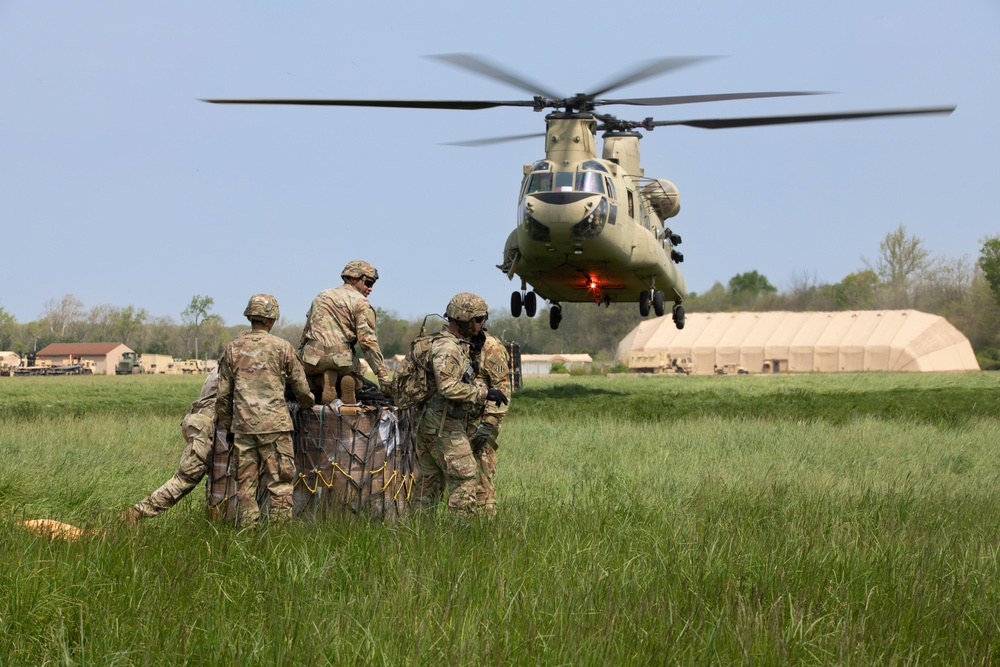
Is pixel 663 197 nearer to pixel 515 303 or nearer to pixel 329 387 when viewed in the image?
pixel 515 303

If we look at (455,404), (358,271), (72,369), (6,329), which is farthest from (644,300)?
(6,329)

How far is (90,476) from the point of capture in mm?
8766

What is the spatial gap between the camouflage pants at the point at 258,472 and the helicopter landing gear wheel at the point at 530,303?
17.1m

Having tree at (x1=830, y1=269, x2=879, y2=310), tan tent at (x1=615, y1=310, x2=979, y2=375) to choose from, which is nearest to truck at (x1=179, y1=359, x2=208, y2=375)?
tan tent at (x1=615, y1=310, x2=979, y2=375)

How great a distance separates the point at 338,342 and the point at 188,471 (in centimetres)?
146

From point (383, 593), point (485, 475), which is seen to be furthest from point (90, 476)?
point (383, 593)

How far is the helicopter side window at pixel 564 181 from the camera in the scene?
19.3 metres

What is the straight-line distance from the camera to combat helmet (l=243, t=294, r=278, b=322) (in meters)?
6.86

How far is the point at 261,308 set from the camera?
6883mm

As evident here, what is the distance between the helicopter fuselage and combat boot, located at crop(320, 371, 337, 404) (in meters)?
12.0

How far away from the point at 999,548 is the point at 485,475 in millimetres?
3303

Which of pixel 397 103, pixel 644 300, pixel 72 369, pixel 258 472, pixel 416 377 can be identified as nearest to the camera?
pixel 258 472

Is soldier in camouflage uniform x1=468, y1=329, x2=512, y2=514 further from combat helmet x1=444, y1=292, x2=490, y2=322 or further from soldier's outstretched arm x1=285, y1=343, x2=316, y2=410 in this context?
soldier's outstretched arm x1=285, y1=343, x2=316, y2=410

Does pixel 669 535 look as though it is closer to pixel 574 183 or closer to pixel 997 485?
pixel 997 485
